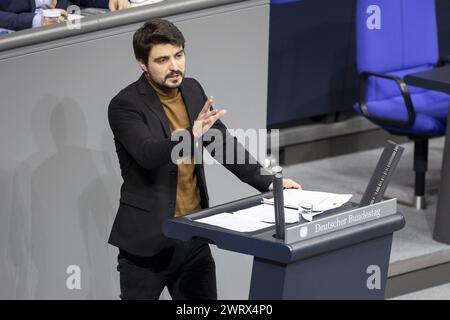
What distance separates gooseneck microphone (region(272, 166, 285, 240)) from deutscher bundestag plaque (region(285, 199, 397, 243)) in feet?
0.10

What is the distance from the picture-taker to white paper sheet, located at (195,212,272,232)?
3615 mm

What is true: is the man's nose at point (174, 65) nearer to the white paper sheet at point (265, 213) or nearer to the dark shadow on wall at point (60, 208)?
the white paper sheet at point (265, 213)

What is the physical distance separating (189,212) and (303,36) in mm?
3081

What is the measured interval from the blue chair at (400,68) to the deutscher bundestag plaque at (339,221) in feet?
8.98

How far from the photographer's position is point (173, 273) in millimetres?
4172

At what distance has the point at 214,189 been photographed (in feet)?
17.0

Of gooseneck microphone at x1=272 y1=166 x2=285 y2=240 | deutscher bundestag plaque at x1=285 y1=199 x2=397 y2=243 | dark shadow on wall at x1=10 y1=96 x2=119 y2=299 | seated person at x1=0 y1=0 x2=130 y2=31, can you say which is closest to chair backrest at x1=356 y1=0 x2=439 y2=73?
seated person at x1=0 y1=0 x2=130 y2=31

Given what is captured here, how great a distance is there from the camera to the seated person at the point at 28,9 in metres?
4.87

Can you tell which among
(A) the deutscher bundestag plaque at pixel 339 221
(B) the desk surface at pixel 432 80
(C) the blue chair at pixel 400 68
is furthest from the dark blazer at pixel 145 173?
(C) the blue chair at pixel 400 68

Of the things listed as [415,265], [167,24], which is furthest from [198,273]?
[415,265]

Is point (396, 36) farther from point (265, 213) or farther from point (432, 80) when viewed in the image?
point (265, 213)

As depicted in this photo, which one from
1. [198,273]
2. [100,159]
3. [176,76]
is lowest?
[198,273]

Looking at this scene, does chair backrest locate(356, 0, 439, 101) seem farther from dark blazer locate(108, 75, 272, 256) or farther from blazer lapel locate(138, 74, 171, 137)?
blazer lapel locate(138, 74, 171, 137)

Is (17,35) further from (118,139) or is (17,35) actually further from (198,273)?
(198,273)
